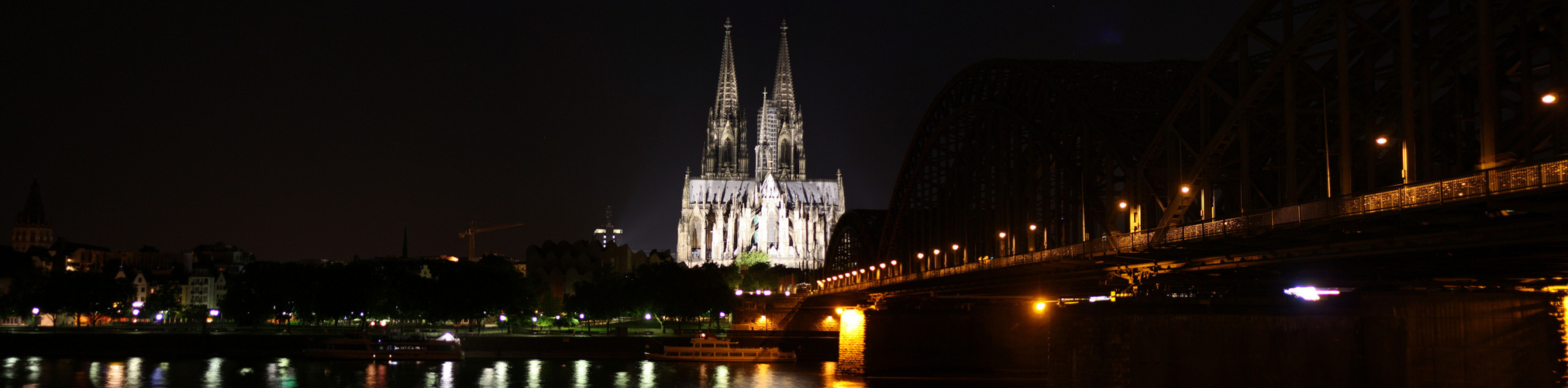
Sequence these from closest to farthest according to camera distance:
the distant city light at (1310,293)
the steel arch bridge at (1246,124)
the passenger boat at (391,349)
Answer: the steel arch bridge at (1246,124) < the distant city light at (1310,293) < the passenger boat at (391,349)

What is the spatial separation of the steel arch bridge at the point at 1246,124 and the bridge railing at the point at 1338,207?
440 millimetres

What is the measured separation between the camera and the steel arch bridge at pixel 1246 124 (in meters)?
34.4

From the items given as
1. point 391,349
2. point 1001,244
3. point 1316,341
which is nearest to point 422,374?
point 391,349

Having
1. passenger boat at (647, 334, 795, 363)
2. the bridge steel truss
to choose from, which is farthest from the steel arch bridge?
passenger boat at (647, 334, 795, 363)

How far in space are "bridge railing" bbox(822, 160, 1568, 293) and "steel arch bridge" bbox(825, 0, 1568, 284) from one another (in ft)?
1.44

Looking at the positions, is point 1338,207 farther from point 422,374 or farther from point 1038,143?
point 422,374

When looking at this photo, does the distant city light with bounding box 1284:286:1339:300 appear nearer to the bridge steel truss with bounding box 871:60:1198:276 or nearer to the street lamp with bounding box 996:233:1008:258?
the bridge steel truss with bounding box 871:60:1198:276

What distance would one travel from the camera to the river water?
86562mm

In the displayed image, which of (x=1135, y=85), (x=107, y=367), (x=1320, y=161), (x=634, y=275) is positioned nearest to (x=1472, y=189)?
(x=1320, y=161)

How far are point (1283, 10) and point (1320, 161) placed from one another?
8.77m

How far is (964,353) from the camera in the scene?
89.9m

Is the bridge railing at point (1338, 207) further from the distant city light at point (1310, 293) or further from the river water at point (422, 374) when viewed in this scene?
the river water at point (422, 374)

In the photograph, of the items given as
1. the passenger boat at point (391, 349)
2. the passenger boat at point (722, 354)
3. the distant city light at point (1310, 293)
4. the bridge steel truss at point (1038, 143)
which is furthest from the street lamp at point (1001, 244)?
the passenger boat at point (391, 349)

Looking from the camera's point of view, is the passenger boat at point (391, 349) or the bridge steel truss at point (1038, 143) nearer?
the bridge steel truss at point (1038, 143)
